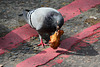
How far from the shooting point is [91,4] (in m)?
5.85

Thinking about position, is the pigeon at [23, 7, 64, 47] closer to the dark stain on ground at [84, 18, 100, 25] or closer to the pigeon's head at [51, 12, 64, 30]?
the pigeon's head at [51, 12, 64, 30]

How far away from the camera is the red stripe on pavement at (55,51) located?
3.81m

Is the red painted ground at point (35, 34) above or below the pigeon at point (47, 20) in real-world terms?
below

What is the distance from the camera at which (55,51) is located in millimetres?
4145

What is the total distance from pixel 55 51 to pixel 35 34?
0.81 meters

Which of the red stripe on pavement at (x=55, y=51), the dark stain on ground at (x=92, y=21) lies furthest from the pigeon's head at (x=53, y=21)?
the dark stain on ground at (x=92, y=21)

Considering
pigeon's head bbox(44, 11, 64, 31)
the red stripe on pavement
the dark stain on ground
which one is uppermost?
pigeon's head bbox(44, 11, 64, 31)

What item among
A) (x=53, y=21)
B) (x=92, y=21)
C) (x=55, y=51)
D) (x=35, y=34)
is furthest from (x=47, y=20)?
(x=92, y=21)

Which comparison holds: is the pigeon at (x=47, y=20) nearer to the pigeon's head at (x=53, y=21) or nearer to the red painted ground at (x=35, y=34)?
the pigeon's head at (x=53, y=21)

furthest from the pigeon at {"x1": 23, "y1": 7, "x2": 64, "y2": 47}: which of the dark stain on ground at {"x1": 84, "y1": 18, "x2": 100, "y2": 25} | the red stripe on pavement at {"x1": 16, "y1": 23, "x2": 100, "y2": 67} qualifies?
the dark stain on ground at {"x1": 84, "y1": 18, "x2": 100, "y2": 25}

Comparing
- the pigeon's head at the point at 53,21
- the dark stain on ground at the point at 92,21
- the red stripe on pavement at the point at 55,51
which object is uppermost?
the pigeon's head at the point at 53,21

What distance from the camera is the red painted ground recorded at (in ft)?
12.8

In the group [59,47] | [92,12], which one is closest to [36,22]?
[59,47]

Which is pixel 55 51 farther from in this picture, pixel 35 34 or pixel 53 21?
pixel 35 34
